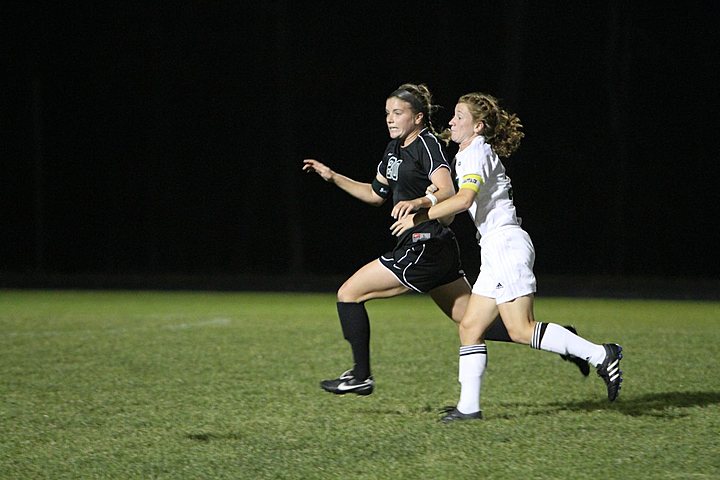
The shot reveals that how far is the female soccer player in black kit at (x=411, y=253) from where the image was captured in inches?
266

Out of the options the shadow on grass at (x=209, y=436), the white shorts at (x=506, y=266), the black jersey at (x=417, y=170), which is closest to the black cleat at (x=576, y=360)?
the white shorts at (x=506, y=266)

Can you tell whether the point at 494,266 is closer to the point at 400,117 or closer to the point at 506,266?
the point at 506,266

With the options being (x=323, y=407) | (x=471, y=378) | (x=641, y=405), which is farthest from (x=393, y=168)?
(x=641, y=405)

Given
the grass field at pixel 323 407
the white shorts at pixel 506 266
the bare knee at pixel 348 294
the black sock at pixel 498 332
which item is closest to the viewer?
the grass field at pixel 323 407

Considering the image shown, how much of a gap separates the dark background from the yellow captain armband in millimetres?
21054

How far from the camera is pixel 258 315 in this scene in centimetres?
1526

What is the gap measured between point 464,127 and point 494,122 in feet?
0.63

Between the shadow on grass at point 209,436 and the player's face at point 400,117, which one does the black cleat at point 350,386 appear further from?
the player's face at point 400,117

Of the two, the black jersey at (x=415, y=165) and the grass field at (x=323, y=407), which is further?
→ the black jersey at (x=415, y=165)

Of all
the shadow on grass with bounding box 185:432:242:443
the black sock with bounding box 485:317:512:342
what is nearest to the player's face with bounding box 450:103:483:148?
the black sock with bounding box 485:317:512:342

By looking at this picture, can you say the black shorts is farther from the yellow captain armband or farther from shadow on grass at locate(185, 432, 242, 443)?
shadow on grass at locate(185, 432, 242, 443)

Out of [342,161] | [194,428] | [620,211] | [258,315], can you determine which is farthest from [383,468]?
[342,161]

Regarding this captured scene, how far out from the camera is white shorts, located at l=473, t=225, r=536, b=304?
6355 mm

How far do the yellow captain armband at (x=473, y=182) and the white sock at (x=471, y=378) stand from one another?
1.01 metres
